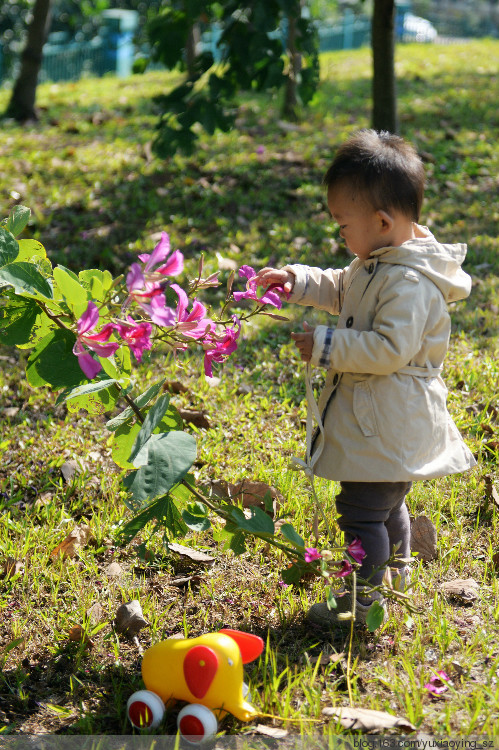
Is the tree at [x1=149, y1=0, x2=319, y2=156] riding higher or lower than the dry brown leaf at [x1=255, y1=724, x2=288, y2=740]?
higher

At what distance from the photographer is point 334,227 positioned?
5023 mm

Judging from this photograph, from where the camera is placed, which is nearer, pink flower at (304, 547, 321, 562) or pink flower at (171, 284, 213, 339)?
pink flower at (171, 284, 213, 339)

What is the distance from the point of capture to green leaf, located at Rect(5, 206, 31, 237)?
72.5 inches

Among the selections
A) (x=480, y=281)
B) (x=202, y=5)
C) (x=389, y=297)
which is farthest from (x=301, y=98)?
(x=389, y=297)

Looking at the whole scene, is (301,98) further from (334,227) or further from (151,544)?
(151,544)

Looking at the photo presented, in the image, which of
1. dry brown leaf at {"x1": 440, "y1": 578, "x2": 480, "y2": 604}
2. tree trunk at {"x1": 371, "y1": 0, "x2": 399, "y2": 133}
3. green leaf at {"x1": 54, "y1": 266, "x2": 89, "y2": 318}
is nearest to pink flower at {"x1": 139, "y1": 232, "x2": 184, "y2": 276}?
green leaf at {"x1": 54, "y1": 266, "x2": 89, "y2": 318}

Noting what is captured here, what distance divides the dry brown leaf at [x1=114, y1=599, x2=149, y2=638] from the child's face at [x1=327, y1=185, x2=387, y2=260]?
1.18 metres

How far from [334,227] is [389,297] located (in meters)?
3.19

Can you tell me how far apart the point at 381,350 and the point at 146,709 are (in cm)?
102

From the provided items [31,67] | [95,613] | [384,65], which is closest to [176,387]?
[95,613]

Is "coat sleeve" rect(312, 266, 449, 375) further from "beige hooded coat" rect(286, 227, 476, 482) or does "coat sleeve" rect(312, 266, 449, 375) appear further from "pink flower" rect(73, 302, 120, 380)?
"pink flower" rect(73, 302, 120, 380)

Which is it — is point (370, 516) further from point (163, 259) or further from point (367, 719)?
point (163, 259)

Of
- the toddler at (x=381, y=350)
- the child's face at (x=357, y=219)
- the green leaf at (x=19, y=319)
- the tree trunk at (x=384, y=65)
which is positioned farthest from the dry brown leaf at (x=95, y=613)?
the tree trunk at (x=384, y=65)

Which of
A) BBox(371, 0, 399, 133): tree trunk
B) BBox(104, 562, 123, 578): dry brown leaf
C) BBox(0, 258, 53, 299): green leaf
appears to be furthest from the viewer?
BBox(371, 0, 399, 133): tree trunk
